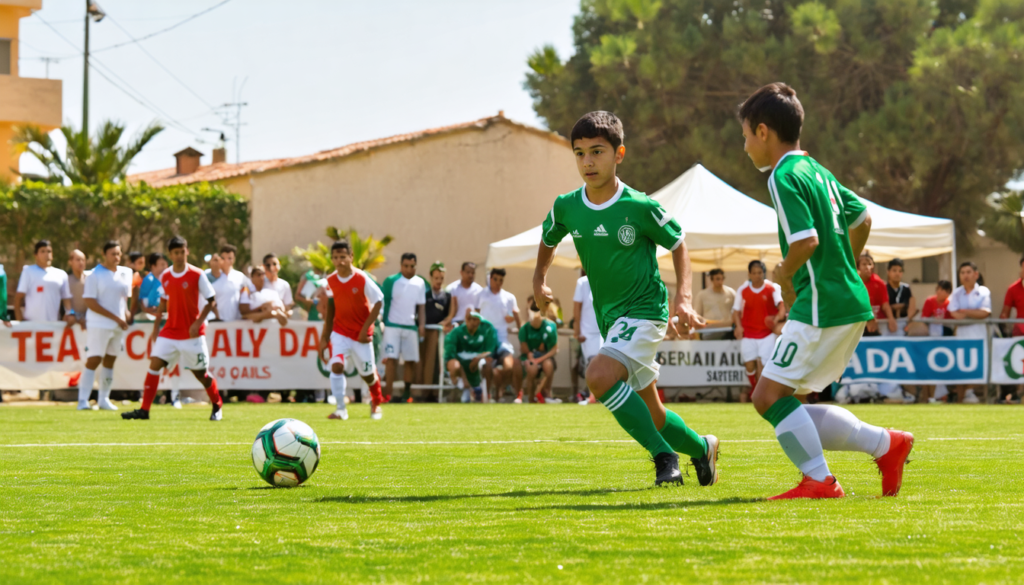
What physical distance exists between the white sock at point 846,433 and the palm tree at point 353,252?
21270mm

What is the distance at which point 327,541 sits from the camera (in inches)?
171

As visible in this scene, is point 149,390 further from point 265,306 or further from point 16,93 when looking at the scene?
point 16,93

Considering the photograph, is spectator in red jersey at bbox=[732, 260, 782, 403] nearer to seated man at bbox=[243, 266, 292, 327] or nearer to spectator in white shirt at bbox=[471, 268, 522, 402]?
spectator in white shirt at bbox=[471, 268, 522, 402]

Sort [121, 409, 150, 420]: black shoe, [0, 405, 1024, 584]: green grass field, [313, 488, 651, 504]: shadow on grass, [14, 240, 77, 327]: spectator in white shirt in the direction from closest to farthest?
[0, 405, 1024, 584]: green grass field < [313, 488, 651, 504]: shadow on grass < [121, 409, 150, 420]: black shoe < [14, 240, 77, 327]: spectator in white shirt

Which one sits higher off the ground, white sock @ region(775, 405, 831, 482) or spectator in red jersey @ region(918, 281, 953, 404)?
spectator in red jersey @ region(918, 281, 953, 404)

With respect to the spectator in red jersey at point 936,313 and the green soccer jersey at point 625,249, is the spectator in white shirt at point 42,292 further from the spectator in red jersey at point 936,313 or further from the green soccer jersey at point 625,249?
the green soccer jersey at point 625,249

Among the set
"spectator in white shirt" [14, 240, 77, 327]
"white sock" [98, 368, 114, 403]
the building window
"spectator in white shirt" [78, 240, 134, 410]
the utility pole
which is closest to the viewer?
"white sock" [98, 368, 114, 403]

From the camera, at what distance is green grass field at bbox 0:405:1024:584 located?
146 inches

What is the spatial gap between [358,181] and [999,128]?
1714 centimetres

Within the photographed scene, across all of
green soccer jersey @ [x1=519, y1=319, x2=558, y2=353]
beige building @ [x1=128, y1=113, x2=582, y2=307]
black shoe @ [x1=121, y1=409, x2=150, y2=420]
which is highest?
beige building @ [x1=128, y1=113, x2=582, y2=307]

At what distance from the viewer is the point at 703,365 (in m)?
19.2

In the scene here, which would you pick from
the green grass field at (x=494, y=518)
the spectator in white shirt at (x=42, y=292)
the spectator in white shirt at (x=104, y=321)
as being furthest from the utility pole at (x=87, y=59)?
the green grass field at (x=494, y=518)

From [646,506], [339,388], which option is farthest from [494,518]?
[339,388]

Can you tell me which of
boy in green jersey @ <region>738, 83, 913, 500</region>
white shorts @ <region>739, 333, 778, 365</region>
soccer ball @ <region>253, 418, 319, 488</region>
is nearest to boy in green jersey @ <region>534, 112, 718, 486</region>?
boy in green jersey @ <region>738, 83, 913, 500</region>
